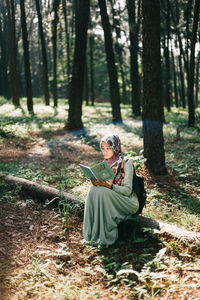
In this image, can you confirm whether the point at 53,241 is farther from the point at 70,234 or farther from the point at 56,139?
the point at 56,139

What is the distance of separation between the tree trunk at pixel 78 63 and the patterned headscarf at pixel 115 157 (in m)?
9.55

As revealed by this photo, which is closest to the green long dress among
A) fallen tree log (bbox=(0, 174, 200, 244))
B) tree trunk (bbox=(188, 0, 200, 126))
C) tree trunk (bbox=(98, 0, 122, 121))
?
fallen tree log (bbox=(0, 174, 200, 244))

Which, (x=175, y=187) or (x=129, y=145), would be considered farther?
(x=129, y=145)

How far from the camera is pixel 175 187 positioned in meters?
7.37

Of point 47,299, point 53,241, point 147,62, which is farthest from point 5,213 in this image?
point 147,62

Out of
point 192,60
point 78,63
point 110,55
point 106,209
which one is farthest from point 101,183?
point 110,55

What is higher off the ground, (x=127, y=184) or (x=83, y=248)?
(x=127, y=184)

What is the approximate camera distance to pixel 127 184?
15.3 ft

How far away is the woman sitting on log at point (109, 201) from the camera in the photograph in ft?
15.0

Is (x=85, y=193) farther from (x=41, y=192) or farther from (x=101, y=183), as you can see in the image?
(x=101, y=183)

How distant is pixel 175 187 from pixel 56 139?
6.64 metres

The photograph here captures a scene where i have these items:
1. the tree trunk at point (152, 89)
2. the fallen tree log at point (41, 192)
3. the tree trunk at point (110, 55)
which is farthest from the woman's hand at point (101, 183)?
the tree trunk at point (110, 55)

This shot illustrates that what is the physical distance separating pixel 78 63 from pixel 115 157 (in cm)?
983

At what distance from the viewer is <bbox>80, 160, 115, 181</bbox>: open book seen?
14.2 ft
